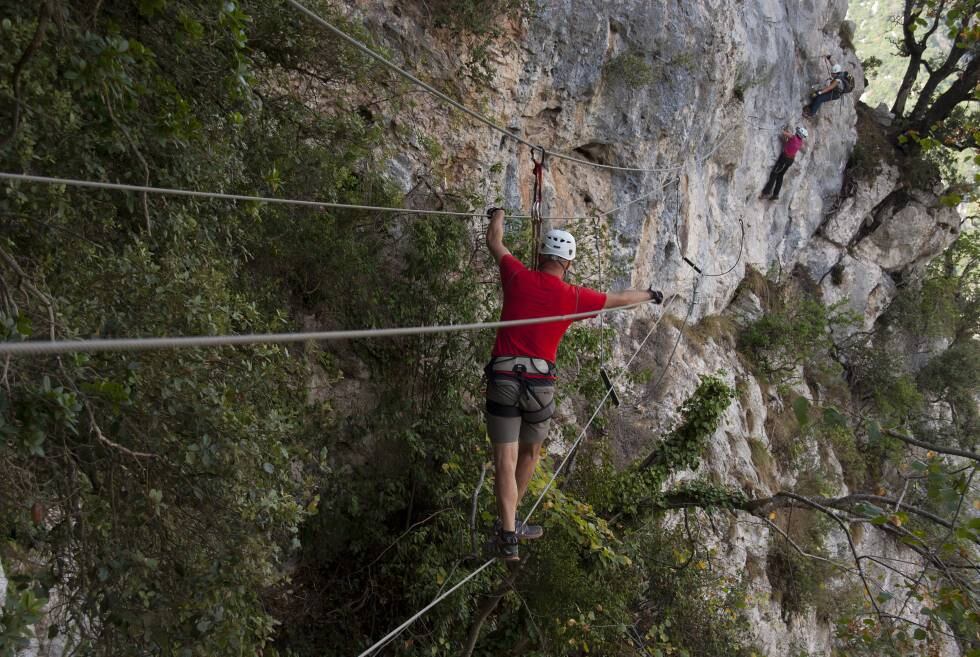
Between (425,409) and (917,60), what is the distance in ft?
52.8

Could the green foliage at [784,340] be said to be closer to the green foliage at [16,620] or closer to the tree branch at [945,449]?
the tree branch at [945,449]

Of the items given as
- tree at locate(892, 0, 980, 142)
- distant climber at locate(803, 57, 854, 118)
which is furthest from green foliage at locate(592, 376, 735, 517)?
tree at locate(892, 0, 980, 142)

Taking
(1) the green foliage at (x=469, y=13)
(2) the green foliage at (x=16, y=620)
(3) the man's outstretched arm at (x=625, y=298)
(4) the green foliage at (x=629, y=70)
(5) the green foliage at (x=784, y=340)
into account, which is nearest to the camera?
(2) the green foliage at (x=16, y=620)

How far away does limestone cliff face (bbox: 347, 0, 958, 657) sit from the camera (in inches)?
295

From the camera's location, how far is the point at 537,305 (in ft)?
14.4

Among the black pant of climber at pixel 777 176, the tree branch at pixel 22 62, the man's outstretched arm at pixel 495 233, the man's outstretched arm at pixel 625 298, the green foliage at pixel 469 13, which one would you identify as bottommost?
the man's outstretched arm at pixel 625 298

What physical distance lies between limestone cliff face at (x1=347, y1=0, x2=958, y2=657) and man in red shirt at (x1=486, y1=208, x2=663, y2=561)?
2405 millimetres

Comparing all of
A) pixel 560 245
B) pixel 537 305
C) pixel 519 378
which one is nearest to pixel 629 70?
pixel 560 245

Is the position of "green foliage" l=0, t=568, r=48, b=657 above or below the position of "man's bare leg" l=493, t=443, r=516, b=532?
above

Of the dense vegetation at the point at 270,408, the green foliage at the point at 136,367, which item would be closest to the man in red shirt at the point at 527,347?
the dense vegetation at the point at 270,408

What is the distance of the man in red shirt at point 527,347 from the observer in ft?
14.4

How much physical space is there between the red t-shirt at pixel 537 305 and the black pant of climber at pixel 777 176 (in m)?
11.0

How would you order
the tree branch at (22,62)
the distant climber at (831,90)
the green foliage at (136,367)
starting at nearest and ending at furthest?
the tree branch at (22,62) < the green foliage at (136,367) < the distant climber at (831,90)

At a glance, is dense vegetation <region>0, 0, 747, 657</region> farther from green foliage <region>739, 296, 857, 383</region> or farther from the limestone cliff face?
green foliage <region>739, 296, 857, 383</region>
